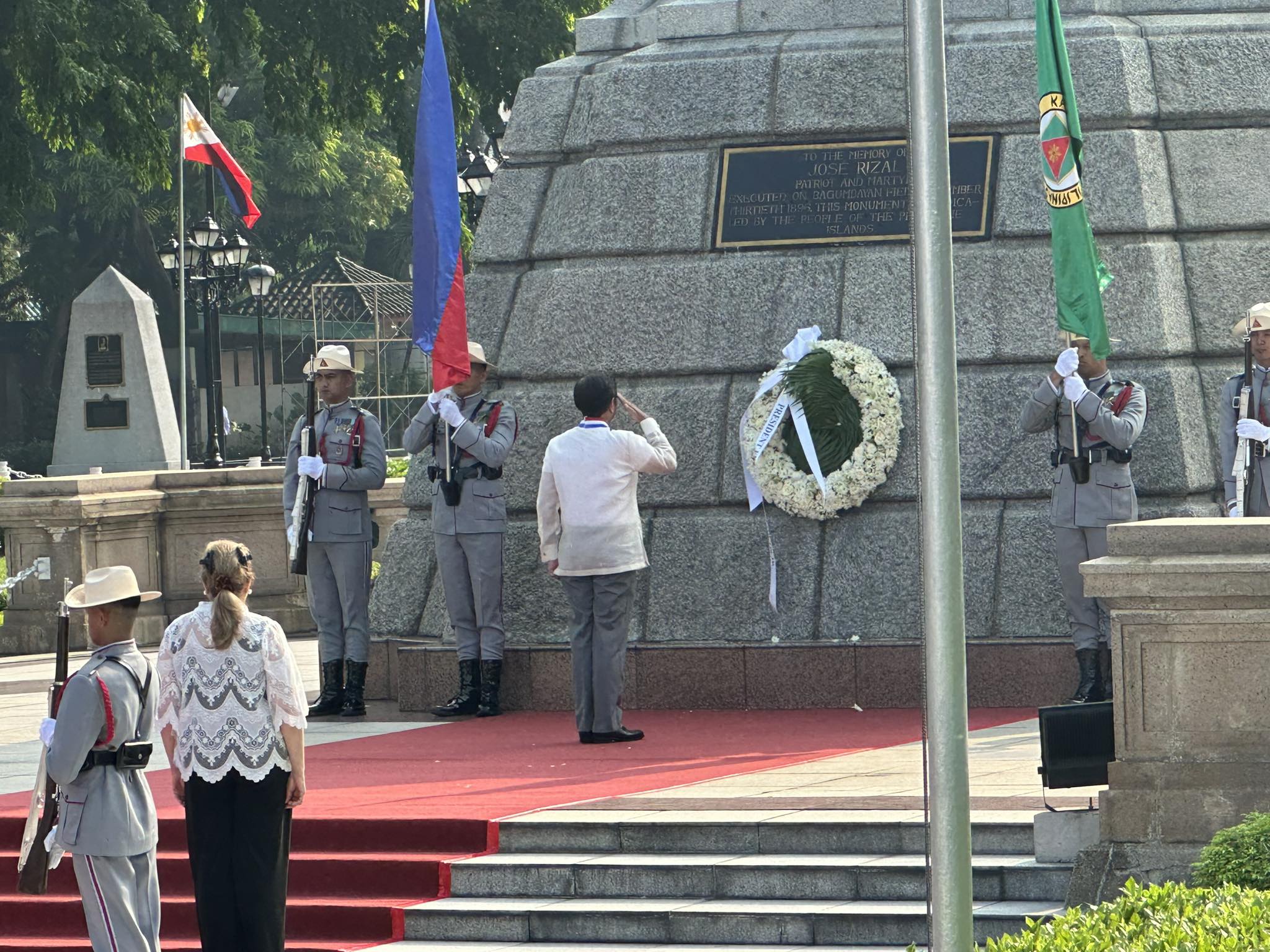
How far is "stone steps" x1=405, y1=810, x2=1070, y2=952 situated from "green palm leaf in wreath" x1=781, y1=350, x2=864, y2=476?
3.56 meters

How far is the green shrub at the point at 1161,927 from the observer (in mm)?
5070

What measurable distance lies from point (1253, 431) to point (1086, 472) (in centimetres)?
83

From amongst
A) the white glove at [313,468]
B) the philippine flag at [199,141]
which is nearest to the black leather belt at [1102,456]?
the white glove at [313,468]

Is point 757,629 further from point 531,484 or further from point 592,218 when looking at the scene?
point 592,218

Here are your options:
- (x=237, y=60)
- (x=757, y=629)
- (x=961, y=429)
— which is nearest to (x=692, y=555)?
(x=757, y=629)

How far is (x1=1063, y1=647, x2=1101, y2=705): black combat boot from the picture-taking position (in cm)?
1092

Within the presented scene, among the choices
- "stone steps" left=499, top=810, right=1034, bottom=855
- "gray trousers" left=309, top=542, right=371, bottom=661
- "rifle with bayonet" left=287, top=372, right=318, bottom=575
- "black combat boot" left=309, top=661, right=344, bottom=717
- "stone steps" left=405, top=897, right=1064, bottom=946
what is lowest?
"stone steps" left=405, top=897, right=1064, bottom=946

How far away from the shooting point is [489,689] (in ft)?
39.5

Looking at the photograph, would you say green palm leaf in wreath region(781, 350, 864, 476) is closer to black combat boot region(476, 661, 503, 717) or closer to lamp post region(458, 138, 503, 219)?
black combat boot region(476, 661, 503, 717)

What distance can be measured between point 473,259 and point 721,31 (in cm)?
201

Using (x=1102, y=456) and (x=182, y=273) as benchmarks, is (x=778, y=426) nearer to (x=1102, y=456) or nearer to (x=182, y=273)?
(x=1102, y=456)

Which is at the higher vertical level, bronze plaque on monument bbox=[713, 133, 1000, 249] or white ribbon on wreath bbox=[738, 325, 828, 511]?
bronze plaque on monument bbox=[713, 133, 1000, 249]

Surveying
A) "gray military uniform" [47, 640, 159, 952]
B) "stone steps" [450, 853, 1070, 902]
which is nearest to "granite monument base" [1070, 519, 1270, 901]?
"stone steps" [450, 853, 1070, 902]

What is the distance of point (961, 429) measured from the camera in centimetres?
1188
